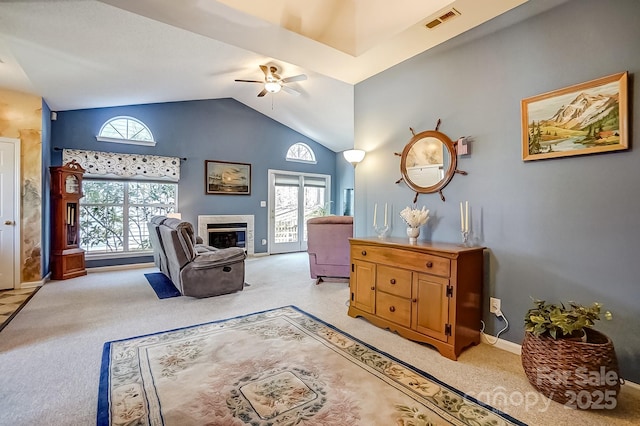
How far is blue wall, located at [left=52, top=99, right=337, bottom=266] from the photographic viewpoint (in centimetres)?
509

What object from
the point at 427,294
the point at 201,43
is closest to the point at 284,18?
the point at 201,43

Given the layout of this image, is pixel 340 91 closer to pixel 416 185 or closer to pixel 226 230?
pixel 416 185

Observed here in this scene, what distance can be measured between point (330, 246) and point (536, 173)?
2753 millimetres

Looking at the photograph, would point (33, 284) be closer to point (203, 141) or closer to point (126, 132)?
point (126, 132)

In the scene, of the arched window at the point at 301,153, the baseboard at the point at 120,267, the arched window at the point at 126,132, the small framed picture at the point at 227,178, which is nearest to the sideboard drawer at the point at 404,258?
the small framed picture at the point at 227,178

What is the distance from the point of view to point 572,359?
5.35 ft

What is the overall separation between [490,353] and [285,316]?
186 cm

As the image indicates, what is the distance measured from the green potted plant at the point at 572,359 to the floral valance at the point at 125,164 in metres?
5.96

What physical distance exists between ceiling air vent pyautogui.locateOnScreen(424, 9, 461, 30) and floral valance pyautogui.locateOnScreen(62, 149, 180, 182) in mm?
5088

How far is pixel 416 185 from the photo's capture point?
3.04 meters

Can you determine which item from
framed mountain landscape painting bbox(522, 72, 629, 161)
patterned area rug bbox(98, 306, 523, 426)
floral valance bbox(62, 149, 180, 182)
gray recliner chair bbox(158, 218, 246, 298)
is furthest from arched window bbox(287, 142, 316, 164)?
framed mountain landscape painting bbox(522, 72, 629, 161)

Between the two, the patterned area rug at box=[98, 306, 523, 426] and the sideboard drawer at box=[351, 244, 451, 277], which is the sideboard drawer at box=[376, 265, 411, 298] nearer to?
the sideboard drawer at box=[351, 244, 451, 277]

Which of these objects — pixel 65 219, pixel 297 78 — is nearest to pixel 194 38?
pixel 297 78

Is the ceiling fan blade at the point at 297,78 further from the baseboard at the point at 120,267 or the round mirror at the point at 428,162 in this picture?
the baseboard at the point at 120,267
